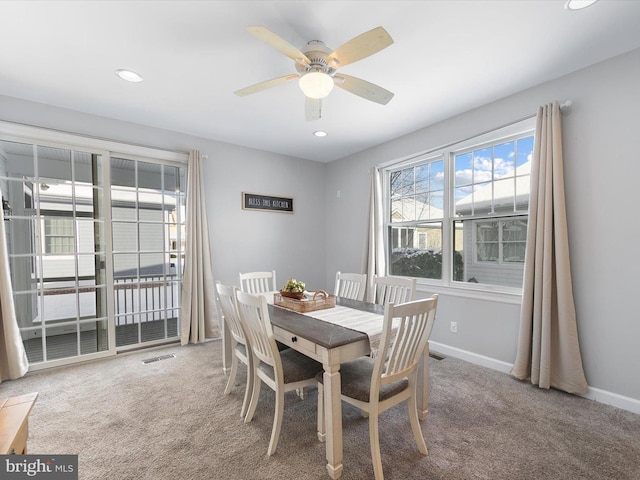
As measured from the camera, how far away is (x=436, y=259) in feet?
11.6

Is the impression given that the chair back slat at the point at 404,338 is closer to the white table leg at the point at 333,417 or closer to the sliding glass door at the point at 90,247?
the white table leg at the point at 333,417

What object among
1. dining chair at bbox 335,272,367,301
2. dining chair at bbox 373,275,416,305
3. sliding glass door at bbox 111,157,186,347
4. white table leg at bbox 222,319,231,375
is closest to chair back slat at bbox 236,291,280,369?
white table leg at bbox 222,319,231,375

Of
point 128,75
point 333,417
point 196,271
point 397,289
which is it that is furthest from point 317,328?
point 128,75

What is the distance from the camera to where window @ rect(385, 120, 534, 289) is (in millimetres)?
2854

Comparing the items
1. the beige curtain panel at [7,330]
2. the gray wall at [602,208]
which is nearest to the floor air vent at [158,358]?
the beige curtain panel at [7,330]

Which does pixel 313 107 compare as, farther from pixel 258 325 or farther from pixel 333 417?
pixel 333 417

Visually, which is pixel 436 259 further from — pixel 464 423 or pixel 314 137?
pixel 314 137

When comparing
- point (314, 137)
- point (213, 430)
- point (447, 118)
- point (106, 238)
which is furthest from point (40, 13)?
point (447, 118)

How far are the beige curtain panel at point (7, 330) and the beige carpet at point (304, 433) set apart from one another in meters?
0.12

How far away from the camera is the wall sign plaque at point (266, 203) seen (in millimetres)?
4180

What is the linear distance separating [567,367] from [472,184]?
1884mm

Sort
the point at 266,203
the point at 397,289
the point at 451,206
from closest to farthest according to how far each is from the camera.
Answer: the point at 397,289, the point at 451,206, the point at 266,203

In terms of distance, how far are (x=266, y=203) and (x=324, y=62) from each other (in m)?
2.68

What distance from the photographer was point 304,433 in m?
1.95
